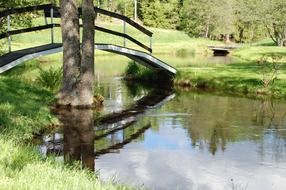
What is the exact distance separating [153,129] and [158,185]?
19.0ft

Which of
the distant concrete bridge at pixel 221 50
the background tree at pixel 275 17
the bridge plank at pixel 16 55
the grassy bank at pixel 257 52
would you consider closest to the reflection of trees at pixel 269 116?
the bridge plank at pixel 16 55

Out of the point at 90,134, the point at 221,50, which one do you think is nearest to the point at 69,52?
the point at 90,134

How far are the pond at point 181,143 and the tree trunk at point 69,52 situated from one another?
117 centimetres

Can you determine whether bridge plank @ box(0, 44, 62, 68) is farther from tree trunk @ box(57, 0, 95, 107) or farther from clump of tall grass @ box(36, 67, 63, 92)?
tree trunk @ box(57, 0, 95, 107)

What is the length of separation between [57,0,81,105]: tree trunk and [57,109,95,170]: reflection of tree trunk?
3.00 ft

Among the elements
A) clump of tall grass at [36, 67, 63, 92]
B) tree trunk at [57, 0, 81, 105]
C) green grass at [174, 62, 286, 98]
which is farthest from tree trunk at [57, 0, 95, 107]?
green grass at [174, 62, 286, 98]

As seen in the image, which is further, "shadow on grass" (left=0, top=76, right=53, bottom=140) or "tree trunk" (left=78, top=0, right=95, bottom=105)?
"tree trunk" (left=78, top=0, right=95, bottom=105)

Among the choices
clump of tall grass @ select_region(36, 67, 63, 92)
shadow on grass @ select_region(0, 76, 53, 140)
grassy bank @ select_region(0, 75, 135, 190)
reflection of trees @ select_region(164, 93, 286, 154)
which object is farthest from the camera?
clump of tall grass @ select_region(36, 67, 63, 92)

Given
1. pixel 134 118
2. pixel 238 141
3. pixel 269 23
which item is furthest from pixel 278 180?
pixel 269 23

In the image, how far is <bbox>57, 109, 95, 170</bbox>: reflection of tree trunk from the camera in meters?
11.5

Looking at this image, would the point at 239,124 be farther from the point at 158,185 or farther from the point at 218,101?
the point at 158,185

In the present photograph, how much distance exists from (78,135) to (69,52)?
4.99 m

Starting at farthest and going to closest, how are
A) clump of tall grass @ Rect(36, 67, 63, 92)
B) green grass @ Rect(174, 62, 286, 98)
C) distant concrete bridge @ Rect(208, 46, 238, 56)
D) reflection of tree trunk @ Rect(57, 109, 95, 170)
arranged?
distant concrete bridge @ Rect(208, 46, 238, 56), green grass @ Rect(174, 62, 286, 98), clump of tall grass @ Rect(36, 67, 63, 92), reflection of tree trunk @ Rect(57, 109, 95, 170)

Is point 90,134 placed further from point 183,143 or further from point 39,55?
point 39,55
